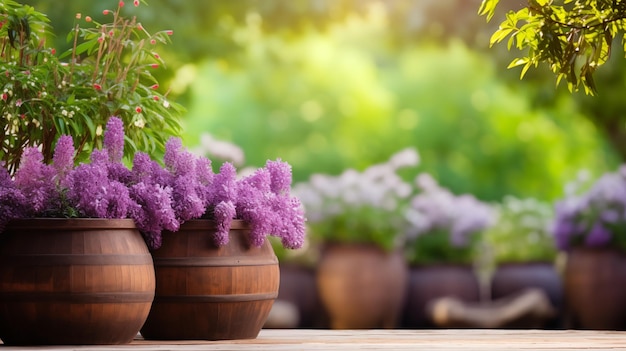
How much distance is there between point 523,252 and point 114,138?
26.1ft

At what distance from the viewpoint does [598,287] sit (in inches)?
411

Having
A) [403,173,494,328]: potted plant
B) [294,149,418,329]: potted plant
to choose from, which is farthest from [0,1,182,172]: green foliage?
[403,173,494,328]: potted plant

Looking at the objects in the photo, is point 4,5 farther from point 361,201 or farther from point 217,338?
point 361,201

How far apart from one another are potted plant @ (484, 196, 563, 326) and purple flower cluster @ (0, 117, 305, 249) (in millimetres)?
6421

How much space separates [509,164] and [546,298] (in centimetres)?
1670

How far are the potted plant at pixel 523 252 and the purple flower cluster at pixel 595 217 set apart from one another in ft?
1.70

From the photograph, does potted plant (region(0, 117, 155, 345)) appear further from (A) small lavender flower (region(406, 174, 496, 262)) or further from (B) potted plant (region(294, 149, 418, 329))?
(A) small lavender flower (region(406, 174, 496, 262))

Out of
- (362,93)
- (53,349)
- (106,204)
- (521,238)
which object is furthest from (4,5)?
(362,93)

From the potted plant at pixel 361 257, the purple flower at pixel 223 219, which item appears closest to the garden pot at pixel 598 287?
the potted plant at pixel 361 257

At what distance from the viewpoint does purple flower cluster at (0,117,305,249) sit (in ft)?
15.0

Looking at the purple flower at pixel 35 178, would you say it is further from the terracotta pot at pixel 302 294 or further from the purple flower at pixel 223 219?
the terracotta pot at pixel 302 294

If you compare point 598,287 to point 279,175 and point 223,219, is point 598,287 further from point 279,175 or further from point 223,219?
point 223,219

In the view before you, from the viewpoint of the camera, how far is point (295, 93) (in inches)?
1155

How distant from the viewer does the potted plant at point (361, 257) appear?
35.1 feet
